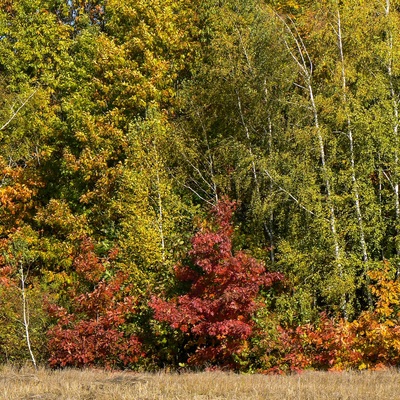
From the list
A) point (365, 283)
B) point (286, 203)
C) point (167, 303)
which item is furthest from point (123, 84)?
point (365, 283)

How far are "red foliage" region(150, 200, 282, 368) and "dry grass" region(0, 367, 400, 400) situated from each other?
9.37 feet

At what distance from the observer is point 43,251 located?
23859 mm

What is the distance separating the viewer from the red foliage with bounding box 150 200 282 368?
15.5 meters

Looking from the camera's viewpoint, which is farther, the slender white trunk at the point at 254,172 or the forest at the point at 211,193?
the slender white trunk at the point at 254,172

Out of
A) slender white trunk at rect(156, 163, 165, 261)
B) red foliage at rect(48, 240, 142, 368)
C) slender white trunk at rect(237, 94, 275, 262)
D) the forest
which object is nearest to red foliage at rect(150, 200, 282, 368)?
the forest

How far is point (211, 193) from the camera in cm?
2119

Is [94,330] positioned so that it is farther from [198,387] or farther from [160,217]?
[198,387]

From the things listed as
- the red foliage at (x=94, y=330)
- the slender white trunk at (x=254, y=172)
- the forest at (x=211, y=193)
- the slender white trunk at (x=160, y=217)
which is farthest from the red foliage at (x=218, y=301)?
the slender white trunk at (x=160, y=217)

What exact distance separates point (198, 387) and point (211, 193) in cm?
1066

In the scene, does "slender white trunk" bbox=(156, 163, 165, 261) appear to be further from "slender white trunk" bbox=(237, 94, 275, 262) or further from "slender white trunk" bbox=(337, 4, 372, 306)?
"slender white trunk" bbox=(337, 4, 372, 306)

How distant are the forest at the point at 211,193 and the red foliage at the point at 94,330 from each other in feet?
0.18

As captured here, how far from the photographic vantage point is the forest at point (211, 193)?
16.3 metres

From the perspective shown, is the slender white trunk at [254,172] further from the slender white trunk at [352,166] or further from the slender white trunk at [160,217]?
the slender white trunk at [160,217]

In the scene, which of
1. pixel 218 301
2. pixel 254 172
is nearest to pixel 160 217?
pixel 254 172
